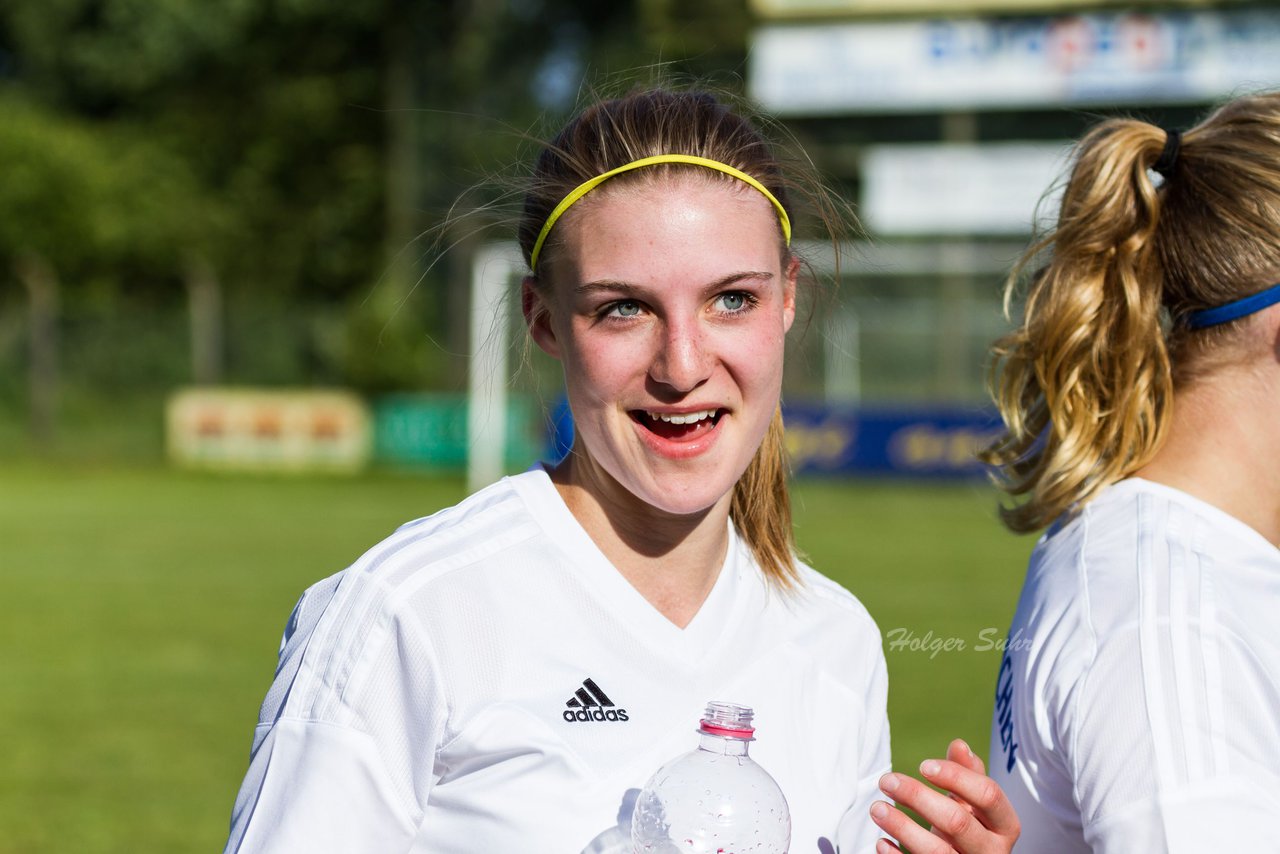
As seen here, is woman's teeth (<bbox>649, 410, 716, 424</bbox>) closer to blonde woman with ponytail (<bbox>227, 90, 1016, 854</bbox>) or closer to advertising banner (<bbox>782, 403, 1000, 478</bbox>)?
blonde woman with ponytail (<bbox>227, 90, 1016, 854</bbox>)

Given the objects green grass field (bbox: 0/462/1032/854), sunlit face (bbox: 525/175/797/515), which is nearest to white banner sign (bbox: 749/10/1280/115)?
green grass field (bbox: 0/462/1032/854)

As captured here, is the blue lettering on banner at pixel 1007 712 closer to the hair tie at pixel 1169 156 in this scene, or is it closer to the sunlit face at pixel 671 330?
the sunlit face at pixel 671 330

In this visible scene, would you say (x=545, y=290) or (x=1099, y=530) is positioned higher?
(x=545, y=290)

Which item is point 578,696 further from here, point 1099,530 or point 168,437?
point 168,437

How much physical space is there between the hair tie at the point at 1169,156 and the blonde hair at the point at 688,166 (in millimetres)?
521

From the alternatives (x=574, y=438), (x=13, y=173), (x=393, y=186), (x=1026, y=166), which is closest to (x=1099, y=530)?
(x=574, y=438)

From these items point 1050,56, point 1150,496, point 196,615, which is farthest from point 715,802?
point 1050,56

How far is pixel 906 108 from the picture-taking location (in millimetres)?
24219

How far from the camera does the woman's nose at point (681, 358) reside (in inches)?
74.4

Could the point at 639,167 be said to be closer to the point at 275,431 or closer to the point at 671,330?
the point at 671,330

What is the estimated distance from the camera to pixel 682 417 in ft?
6.36

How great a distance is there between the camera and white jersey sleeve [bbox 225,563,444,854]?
1747 mm

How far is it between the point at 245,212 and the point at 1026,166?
648 inches

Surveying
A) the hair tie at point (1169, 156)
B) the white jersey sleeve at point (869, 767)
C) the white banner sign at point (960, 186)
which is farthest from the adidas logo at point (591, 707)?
the white banner sign at point (960, 186)
